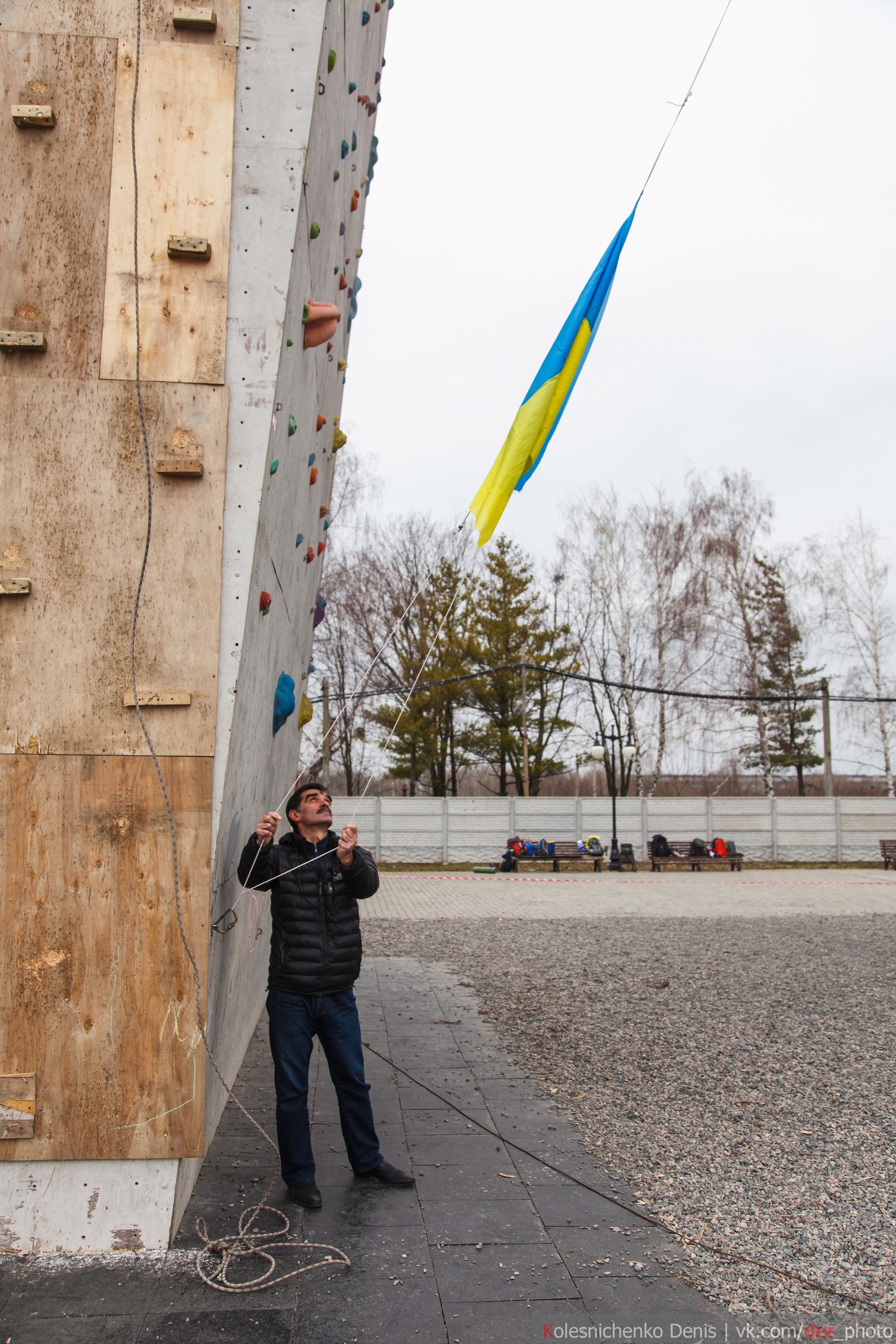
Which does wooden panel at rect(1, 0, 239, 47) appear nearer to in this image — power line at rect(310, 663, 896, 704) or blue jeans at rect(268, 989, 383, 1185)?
blue jeans at rect(268, 989, 383, 1185)

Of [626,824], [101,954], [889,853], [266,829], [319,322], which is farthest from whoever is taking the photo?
[626,824]

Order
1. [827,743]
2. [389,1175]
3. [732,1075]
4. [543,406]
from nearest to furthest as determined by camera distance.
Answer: [389,1175], [543,406], [732,1075], [827,743]

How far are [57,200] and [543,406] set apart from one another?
7.60 feet

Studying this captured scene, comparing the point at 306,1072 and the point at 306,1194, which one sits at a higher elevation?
the point at 306,1072

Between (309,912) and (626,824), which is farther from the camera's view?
(626,824)

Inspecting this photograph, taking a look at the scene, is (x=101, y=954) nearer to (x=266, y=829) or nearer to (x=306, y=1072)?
(x=266, y=829)

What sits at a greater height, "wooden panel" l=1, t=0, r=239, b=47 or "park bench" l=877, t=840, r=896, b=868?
"wooden panel" l=1, t=0, r=239, b=47

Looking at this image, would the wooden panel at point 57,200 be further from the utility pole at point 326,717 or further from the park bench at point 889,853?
the park bench at point 889,853

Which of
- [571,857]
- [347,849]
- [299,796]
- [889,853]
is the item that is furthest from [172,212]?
[889,853]

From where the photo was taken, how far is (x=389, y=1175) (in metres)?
4.13

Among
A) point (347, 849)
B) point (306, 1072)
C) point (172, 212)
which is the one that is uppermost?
point (172, 212)

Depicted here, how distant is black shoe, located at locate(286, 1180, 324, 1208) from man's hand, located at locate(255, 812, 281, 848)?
4.43ft

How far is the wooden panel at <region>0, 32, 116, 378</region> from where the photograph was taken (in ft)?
12.4

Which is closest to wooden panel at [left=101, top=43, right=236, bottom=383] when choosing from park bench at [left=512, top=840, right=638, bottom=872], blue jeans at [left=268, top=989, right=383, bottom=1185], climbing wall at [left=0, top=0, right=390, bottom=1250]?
climbing wall at [left=0, top=0, right=390, bottom=1250]
